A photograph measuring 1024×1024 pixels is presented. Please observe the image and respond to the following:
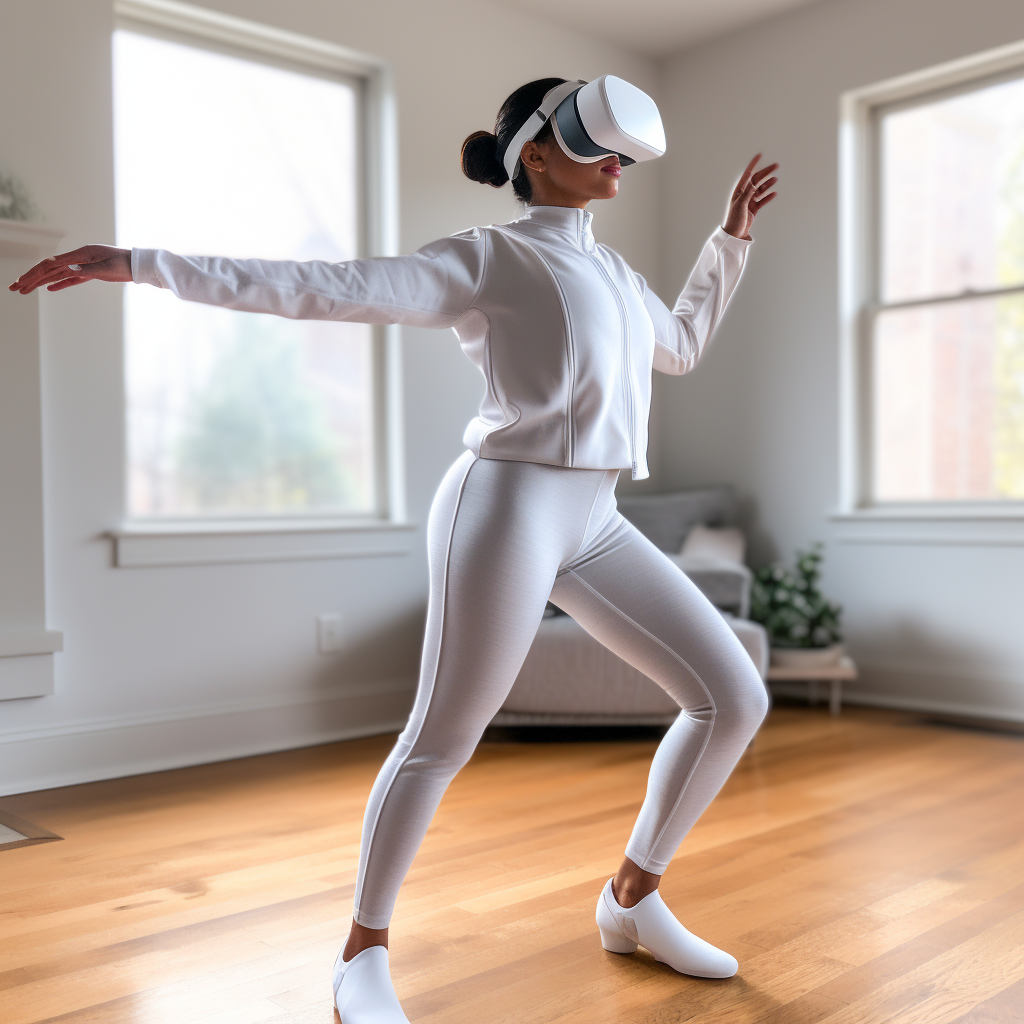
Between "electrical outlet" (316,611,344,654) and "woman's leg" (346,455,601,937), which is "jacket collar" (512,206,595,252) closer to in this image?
"woman's leg" (346,455,601,937)

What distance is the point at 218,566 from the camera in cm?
328

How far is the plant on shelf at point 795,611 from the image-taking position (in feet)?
12.8

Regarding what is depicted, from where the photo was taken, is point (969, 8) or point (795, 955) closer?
point (795, 955)

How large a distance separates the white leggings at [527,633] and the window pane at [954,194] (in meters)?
2.86

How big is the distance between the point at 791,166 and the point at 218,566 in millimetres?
2709

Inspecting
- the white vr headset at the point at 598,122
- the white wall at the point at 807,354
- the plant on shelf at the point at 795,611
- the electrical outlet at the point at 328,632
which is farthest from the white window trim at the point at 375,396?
the white vr headset at the point at 598,122

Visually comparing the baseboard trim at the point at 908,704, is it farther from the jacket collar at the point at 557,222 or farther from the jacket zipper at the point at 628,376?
the jacket collar at the point at 557,222

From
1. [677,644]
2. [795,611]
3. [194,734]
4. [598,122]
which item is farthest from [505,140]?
[795,611]

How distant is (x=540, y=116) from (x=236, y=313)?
2.28 m

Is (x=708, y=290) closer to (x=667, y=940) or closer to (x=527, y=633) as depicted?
(x=527, y=633)

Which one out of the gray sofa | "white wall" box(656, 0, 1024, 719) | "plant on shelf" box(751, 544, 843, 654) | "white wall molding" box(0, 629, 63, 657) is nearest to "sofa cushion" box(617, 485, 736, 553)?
"white wall" box(656, 0, 1024, 719)

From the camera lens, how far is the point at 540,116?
154 centimetres

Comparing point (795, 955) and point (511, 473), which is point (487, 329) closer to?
point (511, 473)

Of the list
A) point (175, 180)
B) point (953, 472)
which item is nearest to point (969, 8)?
point (953, 472)
